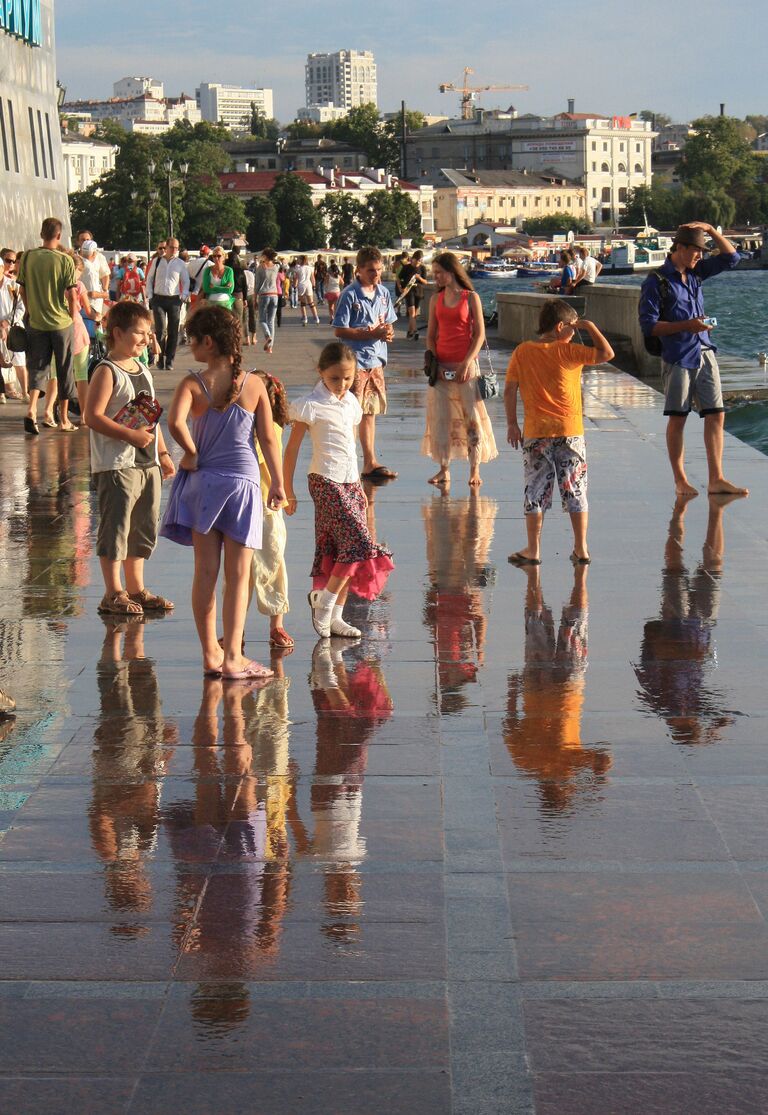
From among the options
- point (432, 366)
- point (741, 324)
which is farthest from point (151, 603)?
point (741, 324)

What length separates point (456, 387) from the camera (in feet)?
38.5

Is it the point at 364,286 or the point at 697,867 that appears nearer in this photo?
the point at 697,867

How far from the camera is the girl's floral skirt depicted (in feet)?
24.1

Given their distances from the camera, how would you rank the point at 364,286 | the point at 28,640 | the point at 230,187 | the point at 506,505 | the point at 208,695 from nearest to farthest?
the point at 208,695
the point at 28,640
the point at 506,505
the point at 364,286
the point at 230,187

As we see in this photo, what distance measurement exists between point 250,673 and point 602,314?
20.6 m

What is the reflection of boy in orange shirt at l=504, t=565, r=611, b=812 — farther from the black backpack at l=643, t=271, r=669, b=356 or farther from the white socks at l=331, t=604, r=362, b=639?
the black backpack at l=643, t=271, r=669, b=356

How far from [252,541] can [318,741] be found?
1157 mm

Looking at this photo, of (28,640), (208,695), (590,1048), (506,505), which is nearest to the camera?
(590,1048)

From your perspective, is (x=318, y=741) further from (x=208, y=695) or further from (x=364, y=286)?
(x=364, y=286)

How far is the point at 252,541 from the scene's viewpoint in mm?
6680

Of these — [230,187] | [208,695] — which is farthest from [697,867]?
[230,187]

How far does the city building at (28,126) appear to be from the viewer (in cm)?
2970

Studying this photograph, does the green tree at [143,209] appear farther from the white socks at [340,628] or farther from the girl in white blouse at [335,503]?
the white socks at [340,628]

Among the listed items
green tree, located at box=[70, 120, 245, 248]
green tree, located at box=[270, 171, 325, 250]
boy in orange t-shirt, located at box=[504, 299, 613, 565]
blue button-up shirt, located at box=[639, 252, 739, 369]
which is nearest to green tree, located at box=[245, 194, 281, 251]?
green tree, located at box=[270, 171, 325, 250]
